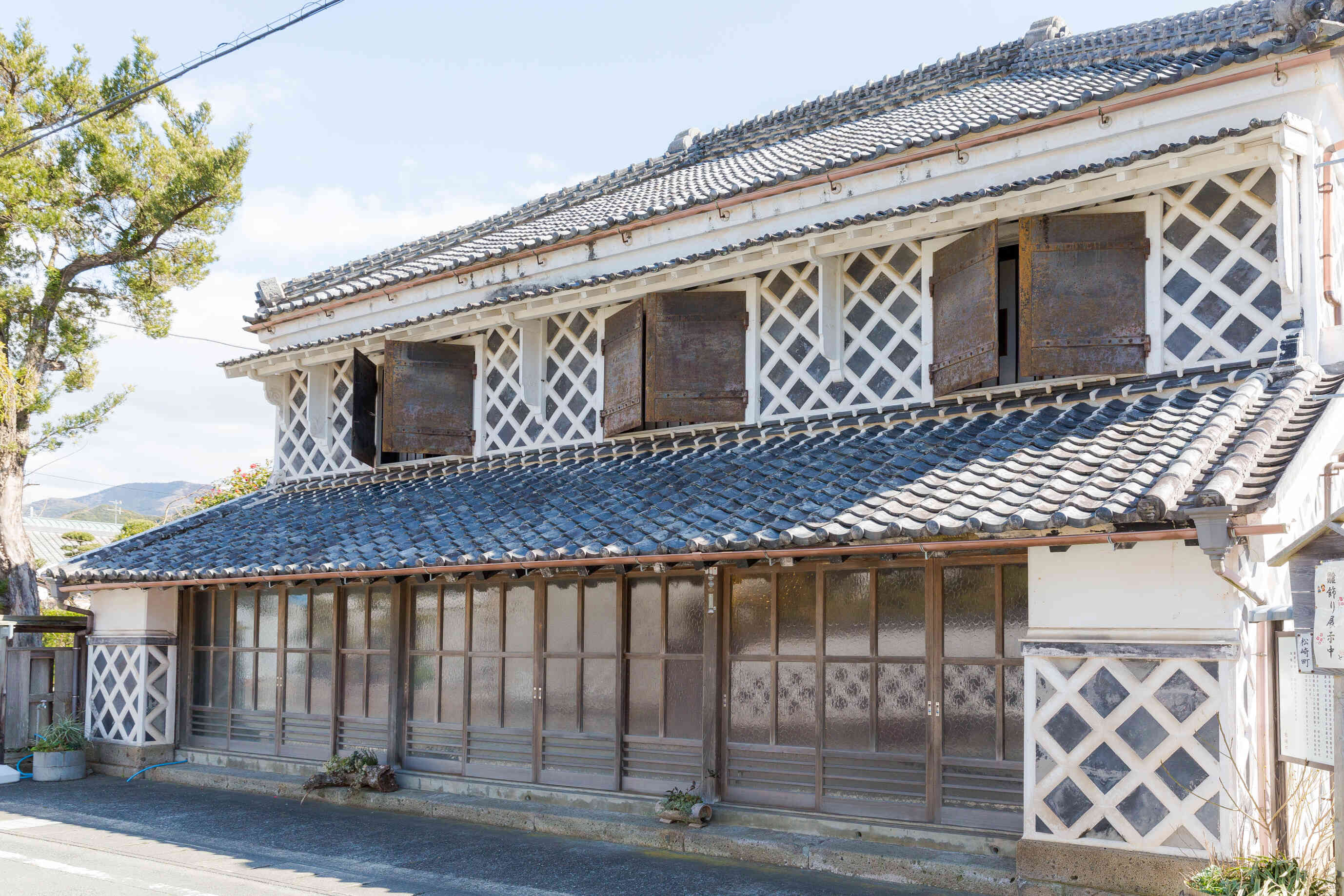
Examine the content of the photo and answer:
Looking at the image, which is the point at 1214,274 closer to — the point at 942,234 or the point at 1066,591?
the point at 942,234

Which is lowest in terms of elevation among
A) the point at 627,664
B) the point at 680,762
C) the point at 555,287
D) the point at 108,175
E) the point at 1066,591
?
the point at 680,762

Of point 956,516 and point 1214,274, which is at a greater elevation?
point 1214,274

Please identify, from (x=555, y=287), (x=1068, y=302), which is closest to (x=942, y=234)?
(x=1068, y=302)

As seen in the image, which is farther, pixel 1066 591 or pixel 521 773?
pixel 521 773

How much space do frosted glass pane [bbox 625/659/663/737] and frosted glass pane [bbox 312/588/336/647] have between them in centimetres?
428

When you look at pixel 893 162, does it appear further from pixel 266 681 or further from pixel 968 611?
pixel 266 681

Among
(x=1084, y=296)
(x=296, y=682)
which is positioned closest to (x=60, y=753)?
(x=296, y=682)

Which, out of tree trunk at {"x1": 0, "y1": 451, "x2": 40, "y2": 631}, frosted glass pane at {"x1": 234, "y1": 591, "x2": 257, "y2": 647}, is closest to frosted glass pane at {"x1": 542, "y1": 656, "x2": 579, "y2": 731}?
frosted glass pane at {"x1": 234, "y1": 591, "x2": 257, "y2": 647}

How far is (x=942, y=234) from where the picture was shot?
10242 mm

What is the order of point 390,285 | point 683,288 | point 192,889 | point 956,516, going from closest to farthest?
1. point 956,516
2. point 192,889
3. point 683,288
4. point 390,285

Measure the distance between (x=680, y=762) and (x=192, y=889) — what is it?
13.6 feet

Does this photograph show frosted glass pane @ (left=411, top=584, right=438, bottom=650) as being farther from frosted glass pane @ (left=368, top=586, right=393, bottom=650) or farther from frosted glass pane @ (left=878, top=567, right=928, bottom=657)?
frosted glass pane @ (left=878, top=567, right=928, bottom=657)

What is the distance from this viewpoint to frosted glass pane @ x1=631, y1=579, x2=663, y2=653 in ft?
34.3

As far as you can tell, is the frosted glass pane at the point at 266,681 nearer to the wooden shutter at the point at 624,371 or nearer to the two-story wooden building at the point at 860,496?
the two-story wooden building at the point at 860,496
